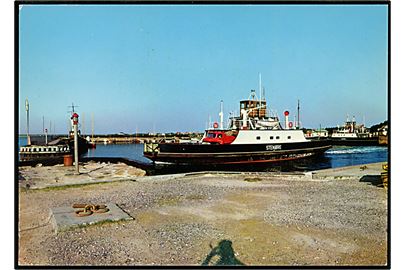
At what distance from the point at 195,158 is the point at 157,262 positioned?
38.2 feet

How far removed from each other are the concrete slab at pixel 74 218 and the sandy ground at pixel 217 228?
0.10 metres

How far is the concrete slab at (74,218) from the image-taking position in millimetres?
3766

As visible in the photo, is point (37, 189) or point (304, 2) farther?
point (37, 189)

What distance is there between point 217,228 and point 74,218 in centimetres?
186

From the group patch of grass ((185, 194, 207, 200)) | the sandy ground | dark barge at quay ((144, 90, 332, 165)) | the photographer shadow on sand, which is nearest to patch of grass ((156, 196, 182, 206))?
the sandy ground

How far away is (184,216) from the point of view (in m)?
4.40

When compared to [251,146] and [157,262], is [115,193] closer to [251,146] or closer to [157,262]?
[157,262]

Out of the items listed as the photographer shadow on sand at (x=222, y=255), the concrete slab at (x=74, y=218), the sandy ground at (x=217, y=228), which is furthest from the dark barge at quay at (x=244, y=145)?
the photographer shadow on sand at (x=222, y=255)

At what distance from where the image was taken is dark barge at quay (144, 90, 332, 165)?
1477 cm

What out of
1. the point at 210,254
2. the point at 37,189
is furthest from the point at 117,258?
the point at 37,189

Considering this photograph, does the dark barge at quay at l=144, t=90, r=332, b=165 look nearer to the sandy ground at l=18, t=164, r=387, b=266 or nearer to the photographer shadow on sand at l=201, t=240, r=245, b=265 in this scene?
the sandy ground at l=18, t=164, r=387, b=266

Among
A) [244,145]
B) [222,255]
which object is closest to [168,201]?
[222,255]

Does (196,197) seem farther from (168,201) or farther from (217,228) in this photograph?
(217,228)

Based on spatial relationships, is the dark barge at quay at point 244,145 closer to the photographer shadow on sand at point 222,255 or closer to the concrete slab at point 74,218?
the concrete slab at point 74,218
